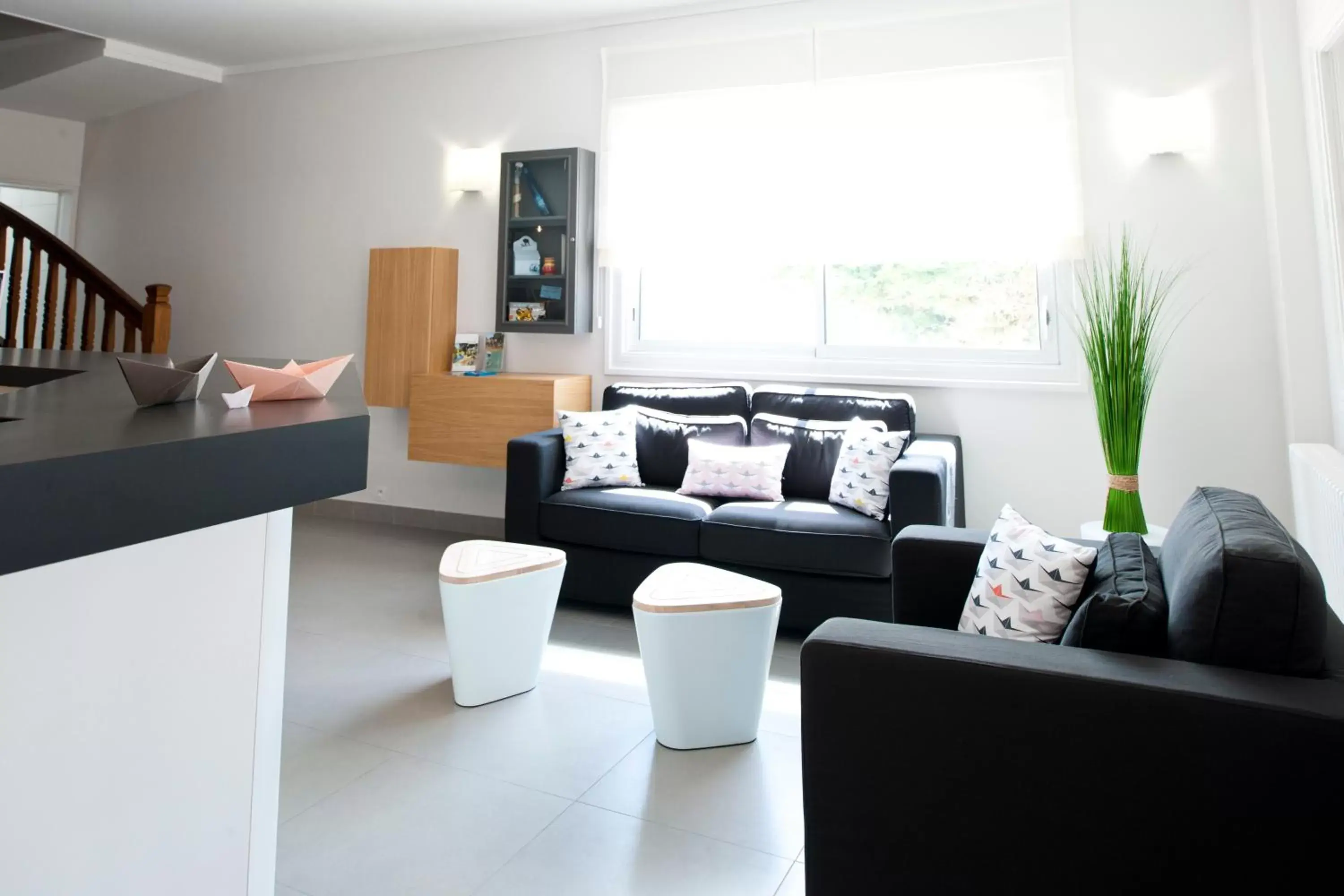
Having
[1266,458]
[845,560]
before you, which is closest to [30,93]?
[845,560]

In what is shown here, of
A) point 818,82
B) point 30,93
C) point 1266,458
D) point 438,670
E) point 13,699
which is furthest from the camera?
point 30,93

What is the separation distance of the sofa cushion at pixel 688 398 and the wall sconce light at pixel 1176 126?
80.0 inches

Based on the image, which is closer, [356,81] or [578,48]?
[578,48]

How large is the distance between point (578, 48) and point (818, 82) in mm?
1446

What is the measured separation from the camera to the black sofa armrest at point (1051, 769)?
44.9 inches

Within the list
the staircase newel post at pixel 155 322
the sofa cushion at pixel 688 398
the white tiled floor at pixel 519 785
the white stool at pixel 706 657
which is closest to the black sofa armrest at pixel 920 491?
the white tiled floor at pixel 519 785

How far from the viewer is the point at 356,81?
17.0 ft

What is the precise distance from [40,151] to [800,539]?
682cm

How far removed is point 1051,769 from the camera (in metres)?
1.25

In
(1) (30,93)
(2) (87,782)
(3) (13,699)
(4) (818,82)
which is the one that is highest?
(1) (30,93)

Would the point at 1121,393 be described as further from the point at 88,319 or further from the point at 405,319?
the point at 88,319

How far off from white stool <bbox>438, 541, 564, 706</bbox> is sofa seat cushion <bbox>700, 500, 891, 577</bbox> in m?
0.78

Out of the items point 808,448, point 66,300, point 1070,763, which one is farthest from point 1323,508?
point 66,300

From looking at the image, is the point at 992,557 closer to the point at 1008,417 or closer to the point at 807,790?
the point at 807,790
